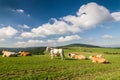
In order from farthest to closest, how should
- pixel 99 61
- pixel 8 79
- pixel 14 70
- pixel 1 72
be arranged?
pixel 99 61 → pixel 14 70 → pixel 1 72 → pixel 8 79

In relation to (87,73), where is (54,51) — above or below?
above

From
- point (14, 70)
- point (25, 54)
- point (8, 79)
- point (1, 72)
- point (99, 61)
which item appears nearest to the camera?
point (8, 79)

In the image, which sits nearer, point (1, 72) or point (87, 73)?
point (1, 72)

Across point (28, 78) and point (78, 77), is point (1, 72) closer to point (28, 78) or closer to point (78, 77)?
point (28, 78)

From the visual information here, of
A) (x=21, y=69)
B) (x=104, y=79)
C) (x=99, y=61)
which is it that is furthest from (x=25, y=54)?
(x=104, y=79)

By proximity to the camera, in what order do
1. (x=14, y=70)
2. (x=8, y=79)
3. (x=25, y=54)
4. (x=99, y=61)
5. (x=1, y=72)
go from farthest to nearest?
(x=25, y=54), (x=99, y=61), (x=14, y=70), (x=1, y=72), (x=8, y=79)

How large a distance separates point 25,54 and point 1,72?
19.2m

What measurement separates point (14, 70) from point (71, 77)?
5950 mm

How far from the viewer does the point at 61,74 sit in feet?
62.7

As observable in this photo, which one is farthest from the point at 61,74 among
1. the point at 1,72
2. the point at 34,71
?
the point at 1,72

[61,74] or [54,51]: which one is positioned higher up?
[54,51]

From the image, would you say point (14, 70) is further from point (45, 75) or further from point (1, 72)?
point (45, 75)

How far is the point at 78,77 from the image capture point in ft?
61.3

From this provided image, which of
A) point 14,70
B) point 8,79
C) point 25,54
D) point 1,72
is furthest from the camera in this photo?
point 25,54
